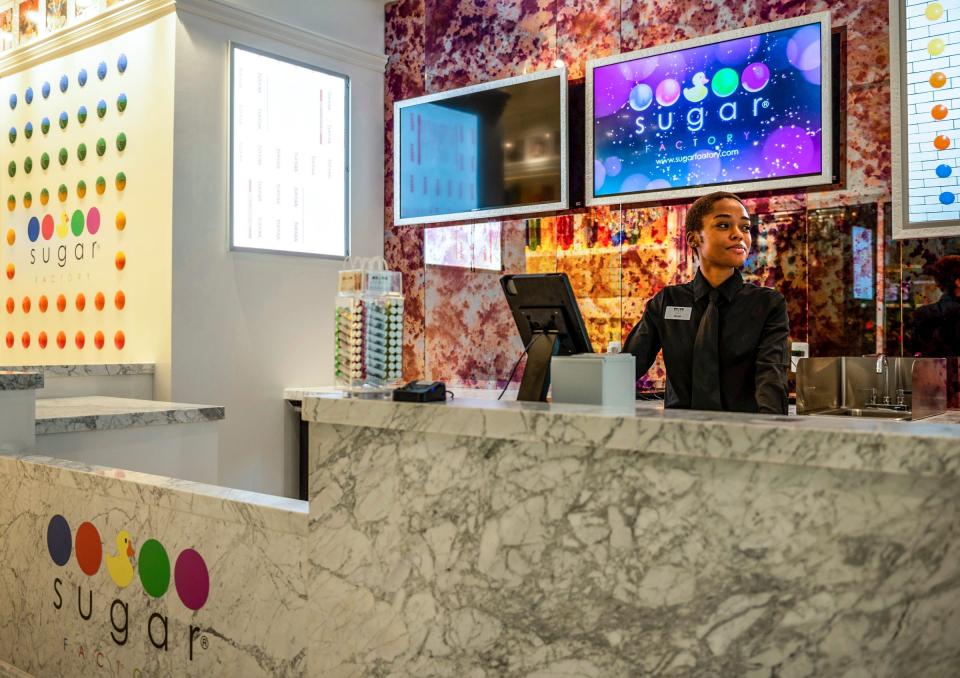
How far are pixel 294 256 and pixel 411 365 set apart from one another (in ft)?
3.35

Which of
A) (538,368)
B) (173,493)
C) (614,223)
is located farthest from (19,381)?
(614,223)

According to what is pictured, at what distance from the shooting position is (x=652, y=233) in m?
4.37

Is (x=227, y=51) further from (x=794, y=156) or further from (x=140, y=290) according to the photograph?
(x=794, y=156)

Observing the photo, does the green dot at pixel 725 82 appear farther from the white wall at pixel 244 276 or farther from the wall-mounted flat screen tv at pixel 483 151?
the white wall at pixel 244 276

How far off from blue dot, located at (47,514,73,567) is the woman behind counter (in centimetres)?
170

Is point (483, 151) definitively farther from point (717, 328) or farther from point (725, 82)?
point (717, 328)

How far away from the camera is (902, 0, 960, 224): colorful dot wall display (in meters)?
3.39

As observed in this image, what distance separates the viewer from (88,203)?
4828mm

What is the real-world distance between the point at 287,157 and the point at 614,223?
1.97 metres

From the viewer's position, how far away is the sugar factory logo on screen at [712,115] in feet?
12.6

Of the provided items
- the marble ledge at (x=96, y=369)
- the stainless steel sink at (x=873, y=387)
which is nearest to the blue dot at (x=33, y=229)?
the marble ledge at (x=96, y=369)

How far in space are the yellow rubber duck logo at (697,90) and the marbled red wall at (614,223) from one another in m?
0.27

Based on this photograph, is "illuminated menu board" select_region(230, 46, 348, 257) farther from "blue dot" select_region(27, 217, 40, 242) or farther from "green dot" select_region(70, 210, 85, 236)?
"blue dot" select_region(27, 217, 40, 242)

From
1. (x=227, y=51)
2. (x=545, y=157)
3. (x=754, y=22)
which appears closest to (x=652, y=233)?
(x=545, y=157)
